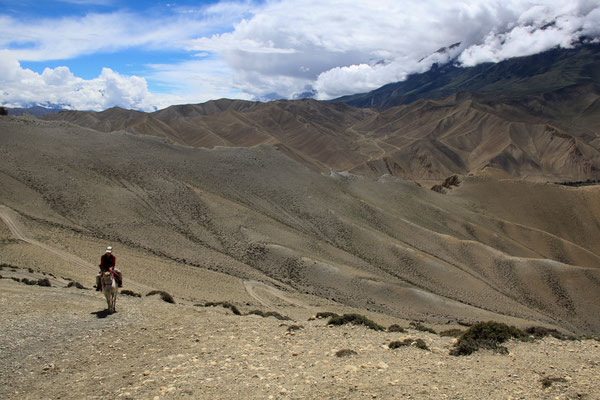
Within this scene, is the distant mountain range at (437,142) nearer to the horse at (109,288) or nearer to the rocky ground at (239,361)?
the rocky ground at (239,361)

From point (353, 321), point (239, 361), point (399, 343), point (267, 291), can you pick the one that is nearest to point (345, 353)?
point (399, 343)

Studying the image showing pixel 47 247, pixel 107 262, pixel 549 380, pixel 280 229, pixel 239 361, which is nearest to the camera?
pixel 549 380

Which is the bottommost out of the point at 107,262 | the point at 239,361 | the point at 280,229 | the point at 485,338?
the point at 485,338

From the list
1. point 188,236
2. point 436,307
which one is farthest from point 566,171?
point 188,236

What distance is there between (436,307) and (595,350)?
892 inches

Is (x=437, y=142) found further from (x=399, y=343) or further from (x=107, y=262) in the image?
(x=107, y=262)

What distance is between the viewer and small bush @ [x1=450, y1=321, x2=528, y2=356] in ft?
38.5

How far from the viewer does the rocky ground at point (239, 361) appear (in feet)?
28.6

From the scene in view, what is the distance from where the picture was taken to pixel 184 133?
165 meters

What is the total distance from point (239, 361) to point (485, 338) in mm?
7118

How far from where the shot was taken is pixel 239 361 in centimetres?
1050

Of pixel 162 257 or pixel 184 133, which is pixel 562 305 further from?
pixel 184 133

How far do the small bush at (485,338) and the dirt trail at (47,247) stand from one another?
17025 millimetres

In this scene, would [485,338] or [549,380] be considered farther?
[485,338]
